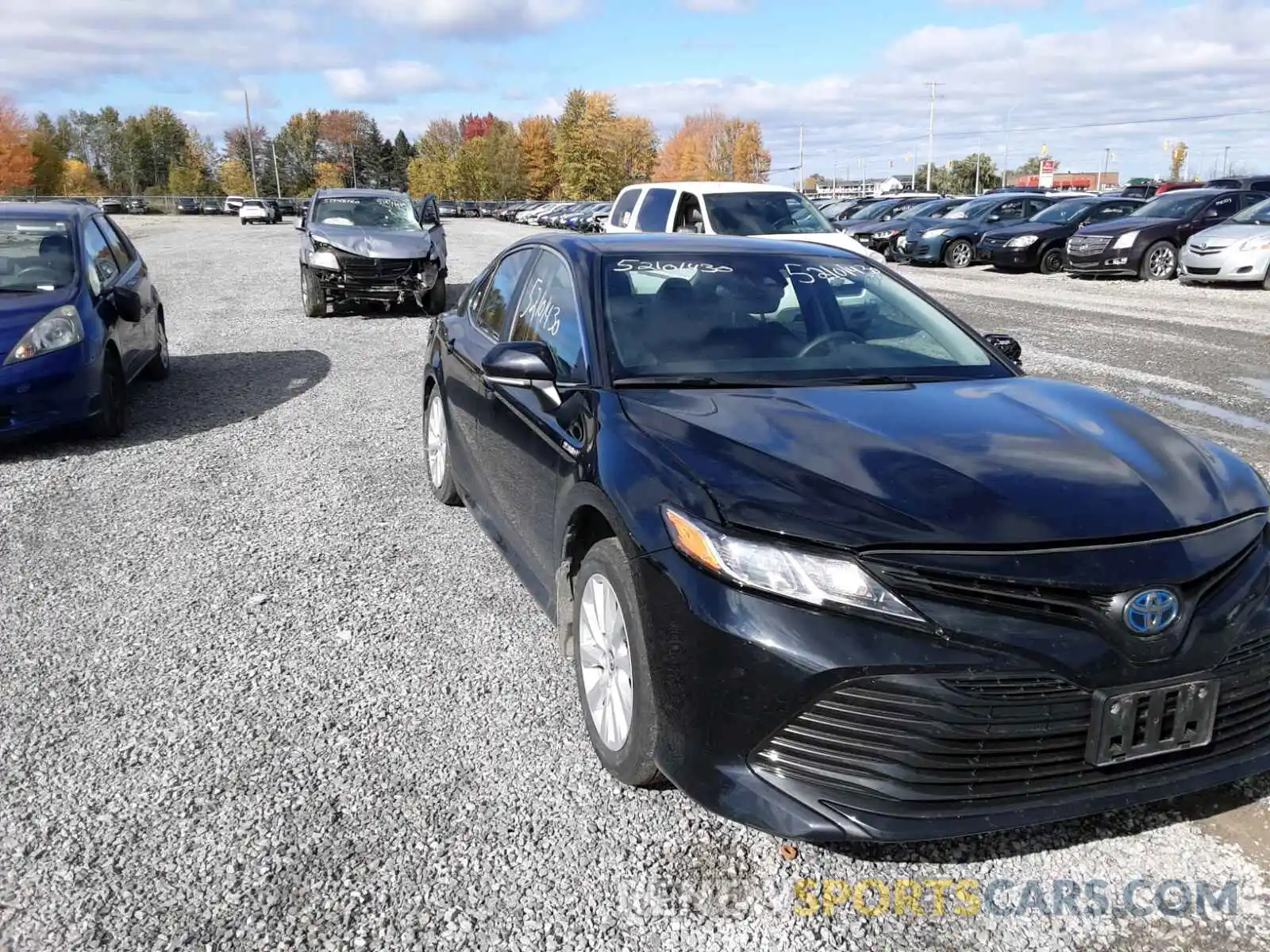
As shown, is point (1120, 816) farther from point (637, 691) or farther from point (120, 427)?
point (120, 427)

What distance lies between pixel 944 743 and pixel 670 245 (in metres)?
2.53

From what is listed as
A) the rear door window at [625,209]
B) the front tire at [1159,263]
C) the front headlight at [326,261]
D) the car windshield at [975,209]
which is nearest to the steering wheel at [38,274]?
the front headlight at [326,261]

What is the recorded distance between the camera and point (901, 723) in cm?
227

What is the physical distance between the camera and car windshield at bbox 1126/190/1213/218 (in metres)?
18.7

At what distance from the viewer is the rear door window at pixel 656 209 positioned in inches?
537

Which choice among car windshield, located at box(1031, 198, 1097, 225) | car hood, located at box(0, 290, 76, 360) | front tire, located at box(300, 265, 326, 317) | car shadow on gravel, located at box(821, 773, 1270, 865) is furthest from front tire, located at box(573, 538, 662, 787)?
car windshield, located at box(1031, 198, 1097, 225)

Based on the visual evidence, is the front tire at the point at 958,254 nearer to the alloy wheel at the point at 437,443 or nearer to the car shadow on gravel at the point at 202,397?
the car shadow on gravel at the point at 202,397

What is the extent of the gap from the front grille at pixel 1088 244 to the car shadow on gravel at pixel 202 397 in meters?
14.1

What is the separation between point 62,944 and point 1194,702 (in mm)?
2660

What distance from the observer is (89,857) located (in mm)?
2668

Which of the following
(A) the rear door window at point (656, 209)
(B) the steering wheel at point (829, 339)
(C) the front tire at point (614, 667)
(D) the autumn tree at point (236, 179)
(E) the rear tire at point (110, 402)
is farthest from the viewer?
(D) the autumn tree at point (236, 179)

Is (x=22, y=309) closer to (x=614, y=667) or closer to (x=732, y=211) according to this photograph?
(x=614, y=667)

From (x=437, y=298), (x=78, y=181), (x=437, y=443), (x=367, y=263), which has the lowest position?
(x=437, y=298)

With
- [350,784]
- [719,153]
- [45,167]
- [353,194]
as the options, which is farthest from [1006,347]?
[45,167]
